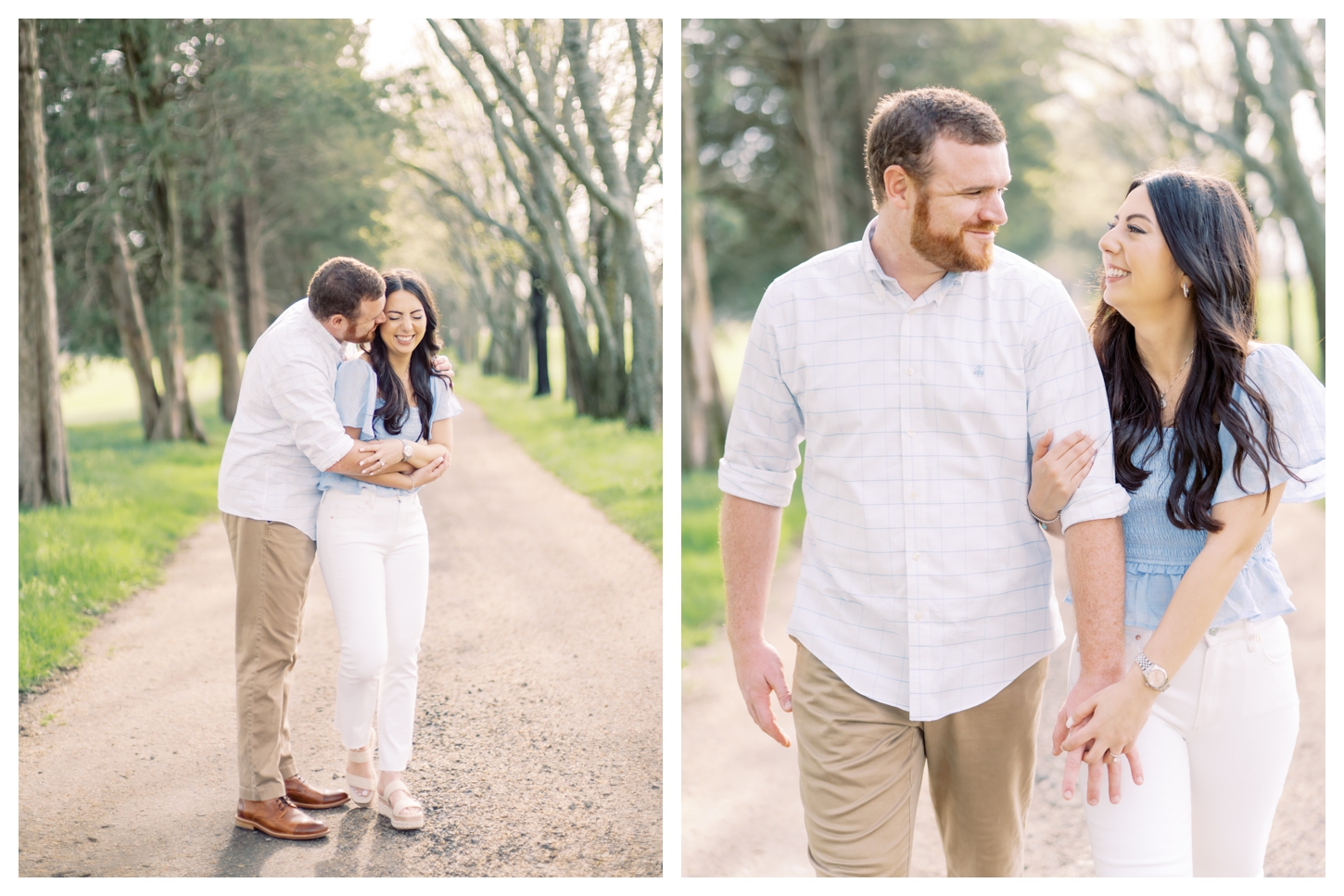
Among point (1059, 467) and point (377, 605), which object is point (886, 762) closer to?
point (1059, 467)

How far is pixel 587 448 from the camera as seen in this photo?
4062 mm

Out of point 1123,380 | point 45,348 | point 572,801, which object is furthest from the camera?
point 45,348

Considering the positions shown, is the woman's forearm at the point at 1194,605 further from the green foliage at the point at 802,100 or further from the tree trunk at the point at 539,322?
the green foliage at the point at 802,100

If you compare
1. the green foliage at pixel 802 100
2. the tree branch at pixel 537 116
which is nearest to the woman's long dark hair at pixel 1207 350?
the tree branch at pixel 537 116

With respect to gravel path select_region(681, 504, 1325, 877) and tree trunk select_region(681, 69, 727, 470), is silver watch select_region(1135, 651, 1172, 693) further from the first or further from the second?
tree trunk select_region(681, 69, 727, 470)

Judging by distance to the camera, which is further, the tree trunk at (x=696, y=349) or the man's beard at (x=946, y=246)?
the tree trunk at (x=696, y=349)

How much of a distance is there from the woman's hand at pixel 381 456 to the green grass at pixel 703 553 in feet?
6.58

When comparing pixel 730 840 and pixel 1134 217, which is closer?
pixel 1134 217

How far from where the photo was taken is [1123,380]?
7.88 ft

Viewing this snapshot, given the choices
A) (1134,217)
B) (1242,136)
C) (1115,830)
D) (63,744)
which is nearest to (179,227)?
(63,744)

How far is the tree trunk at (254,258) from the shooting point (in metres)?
4.33

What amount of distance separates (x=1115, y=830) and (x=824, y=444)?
1.06m

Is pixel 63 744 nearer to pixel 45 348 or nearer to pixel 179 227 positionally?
pixel 45 348

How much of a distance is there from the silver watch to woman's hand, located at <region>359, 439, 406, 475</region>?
2033mm
